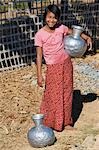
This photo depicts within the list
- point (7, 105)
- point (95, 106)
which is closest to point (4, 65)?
point (7, 105)

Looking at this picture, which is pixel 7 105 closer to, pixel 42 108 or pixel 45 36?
pixel 42 108

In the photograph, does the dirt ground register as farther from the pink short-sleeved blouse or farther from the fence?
the pink short-sleeved blouse

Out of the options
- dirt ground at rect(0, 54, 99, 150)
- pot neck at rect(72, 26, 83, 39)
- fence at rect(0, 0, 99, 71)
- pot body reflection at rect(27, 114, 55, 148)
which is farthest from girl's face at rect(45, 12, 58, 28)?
fence at rect(0, 0, 99, 71)

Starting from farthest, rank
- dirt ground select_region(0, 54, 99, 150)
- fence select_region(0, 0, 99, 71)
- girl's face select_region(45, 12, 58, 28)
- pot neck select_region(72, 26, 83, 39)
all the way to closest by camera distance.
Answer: fence select_region(0, 0, 99, 71) → dirt ground select_region(0, 54, 99, 150) → pot neck select_region(72, 26, 83, 39) → girl's face select_region(45, 12, 58, 28)

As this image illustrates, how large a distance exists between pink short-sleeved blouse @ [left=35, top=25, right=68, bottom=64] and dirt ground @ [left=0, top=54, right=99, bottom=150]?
105 cm

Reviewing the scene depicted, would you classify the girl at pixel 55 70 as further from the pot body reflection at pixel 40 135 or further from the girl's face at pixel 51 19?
the pot body reflection at pixel 40 135

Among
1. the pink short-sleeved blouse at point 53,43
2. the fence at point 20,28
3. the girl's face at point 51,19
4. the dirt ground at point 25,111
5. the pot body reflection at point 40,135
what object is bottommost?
the dirt ground at point 25,111

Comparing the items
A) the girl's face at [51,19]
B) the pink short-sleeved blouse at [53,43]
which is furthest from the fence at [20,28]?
the girl's face at [51,19]

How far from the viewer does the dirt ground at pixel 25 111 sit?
18.4 ft

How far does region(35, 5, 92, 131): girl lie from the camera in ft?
17.3

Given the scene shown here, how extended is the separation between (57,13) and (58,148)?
5.37 ft

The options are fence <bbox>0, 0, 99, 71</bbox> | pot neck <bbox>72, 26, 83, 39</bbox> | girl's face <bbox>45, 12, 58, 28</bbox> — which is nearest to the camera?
girl's face <bbox>45, 12, 58, 28</bbox>

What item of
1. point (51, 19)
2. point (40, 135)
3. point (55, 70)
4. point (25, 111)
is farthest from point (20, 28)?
point (40, 135)

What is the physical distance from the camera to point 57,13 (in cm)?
512
